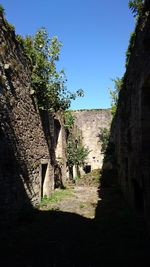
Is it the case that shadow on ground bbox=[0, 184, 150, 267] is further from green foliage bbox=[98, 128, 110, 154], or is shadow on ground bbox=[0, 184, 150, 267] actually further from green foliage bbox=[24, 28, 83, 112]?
green foliage bbox=[98, 128, 110, 154]

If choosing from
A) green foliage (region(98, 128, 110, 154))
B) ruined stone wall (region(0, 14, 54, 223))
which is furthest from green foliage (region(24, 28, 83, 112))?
green foliage (region(98, 128, 110, 154))

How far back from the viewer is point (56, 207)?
9484 mm

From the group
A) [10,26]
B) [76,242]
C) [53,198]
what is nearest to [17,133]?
[10,26]

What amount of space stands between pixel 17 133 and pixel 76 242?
147 inches

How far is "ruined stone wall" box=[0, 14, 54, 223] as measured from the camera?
7.12m

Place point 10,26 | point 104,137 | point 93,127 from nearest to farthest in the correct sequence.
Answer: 1. point 10,26
2. point 104,137
3. point 93,127


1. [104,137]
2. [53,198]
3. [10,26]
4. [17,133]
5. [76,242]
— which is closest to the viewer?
[76,242]

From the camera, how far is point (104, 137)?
27703mm

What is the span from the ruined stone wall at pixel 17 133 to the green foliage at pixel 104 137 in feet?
55.2

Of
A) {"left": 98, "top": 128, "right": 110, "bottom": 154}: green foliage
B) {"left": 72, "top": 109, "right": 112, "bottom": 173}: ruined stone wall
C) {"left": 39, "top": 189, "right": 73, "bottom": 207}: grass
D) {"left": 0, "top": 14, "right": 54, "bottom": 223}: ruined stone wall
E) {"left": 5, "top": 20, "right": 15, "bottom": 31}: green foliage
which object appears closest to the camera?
Result: {"left": 0, "top": 14, "right": 54, "bottom": 223}: ruined stone wall

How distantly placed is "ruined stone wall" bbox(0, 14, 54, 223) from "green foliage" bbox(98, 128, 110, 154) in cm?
1682

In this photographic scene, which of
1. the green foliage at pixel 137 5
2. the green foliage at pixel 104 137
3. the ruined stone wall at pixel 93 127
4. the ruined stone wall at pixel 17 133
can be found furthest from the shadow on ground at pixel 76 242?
the ruined stone wall at pixel 93 127

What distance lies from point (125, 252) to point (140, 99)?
350cm

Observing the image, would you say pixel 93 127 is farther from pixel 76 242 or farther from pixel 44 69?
pixel 76 242
